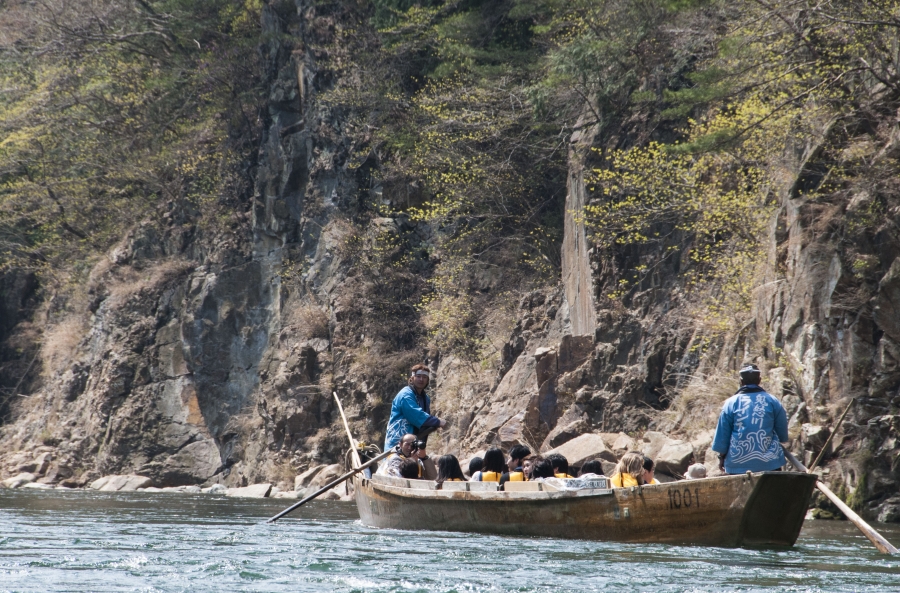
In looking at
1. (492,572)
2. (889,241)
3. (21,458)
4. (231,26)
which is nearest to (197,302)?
(21,458)

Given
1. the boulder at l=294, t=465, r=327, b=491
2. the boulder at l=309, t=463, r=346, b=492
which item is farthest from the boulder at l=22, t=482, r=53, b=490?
the boulder at l=309, t=463, r=346, b=492

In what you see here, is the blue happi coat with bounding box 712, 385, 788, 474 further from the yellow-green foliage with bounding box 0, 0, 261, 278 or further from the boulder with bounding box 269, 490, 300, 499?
the yellow-green foliage with bounding box 0, 0, 261, 278

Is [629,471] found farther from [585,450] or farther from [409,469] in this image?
[585,450]

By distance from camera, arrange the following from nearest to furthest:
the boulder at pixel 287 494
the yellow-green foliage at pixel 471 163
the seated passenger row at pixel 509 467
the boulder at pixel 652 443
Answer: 1. the seated passenger row at pixel 509 467
2. the boulder at pixel 652 443
3. the boulder at pixel 287 494
4. the yellow-green foliage at pixel 471 163

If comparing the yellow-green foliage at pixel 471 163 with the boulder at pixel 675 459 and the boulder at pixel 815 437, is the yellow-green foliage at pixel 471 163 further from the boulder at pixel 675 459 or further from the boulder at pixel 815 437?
the boulder at pixel 815 437

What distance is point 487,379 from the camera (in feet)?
77.4

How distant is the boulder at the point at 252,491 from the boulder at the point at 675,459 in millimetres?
12009

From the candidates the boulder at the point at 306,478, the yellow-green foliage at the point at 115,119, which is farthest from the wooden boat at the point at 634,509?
the yellow-green foliage at the point at 115,119

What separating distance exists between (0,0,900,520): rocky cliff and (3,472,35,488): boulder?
48cm

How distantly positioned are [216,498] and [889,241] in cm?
1518

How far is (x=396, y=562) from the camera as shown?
949cm

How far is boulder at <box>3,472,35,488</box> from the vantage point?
28786 mm

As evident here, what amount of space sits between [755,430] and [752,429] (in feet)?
0.10

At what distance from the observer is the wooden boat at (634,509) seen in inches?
379
